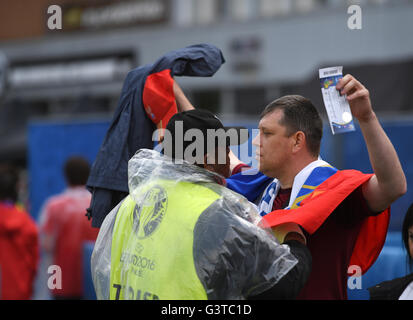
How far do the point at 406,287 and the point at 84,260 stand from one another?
346cm

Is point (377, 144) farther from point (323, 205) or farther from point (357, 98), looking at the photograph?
point (323, 205)

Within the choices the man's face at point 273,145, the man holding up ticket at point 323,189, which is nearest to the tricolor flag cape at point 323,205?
the man holding up ticket at point 323,189

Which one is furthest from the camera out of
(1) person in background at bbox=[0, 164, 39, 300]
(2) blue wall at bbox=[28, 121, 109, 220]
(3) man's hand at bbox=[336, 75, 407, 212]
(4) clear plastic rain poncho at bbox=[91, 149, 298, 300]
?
A: (2) blue wall at bbox=[28, 121, 109, 220]

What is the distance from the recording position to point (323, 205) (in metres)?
Answer: 2.04

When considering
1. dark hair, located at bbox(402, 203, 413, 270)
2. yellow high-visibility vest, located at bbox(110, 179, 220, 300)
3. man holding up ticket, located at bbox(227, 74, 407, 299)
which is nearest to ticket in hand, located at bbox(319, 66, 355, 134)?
man holding up ticket, located at bbox(227, 74, 407, 299)

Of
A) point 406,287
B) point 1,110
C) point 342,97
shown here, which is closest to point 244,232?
point 342,97

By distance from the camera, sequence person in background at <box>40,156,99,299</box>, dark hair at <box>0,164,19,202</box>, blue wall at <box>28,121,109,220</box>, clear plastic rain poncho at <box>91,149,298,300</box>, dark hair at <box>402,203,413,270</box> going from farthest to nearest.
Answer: blue wall at <box>28,121,109,220</box> → person in background at <box>40,156,99,299</box> → dark hair at <box>0,164,19,202</box> → dark hair at <box>402,203,413,270</box> → clear plastic rain poncho at <box>91,149,298,300</box>

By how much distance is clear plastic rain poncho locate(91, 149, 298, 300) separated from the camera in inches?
74.4

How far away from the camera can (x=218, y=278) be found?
74.4 inches

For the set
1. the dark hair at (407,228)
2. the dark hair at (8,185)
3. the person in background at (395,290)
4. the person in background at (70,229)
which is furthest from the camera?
the person in background at (70,229)

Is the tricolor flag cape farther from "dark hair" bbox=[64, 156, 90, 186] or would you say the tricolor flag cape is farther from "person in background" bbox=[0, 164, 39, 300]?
"dark hair" bbox=[64, 156, 90, 186]

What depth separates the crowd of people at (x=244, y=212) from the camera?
1903 mm

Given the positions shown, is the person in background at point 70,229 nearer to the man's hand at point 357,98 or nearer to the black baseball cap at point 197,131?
the black baseball cap at point 197,131
